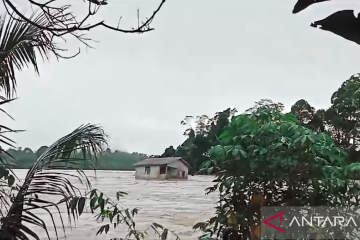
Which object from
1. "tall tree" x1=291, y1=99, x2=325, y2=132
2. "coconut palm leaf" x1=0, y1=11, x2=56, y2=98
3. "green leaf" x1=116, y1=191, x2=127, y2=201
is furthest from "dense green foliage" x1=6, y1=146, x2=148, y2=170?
"tall tree" x1=291, y1=99, x2=325, y2=132

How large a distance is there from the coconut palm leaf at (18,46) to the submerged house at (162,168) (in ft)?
1.98

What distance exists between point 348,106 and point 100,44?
3.34 feet

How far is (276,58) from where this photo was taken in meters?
1.38

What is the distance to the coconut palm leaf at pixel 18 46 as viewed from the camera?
131 cm

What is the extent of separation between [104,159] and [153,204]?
279mm

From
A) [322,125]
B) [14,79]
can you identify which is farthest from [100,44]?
[322,125]

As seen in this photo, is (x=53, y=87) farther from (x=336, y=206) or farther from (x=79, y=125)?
(x=336, y=206)

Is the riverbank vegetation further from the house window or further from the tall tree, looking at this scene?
the house window

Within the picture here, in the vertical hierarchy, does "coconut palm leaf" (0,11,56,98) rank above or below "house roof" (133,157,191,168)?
above

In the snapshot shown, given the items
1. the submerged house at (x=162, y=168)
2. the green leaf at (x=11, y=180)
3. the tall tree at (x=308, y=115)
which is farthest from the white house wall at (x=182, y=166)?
the green leaf at (x=11, y=180)

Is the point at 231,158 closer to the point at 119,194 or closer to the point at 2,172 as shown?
the point at 119,194

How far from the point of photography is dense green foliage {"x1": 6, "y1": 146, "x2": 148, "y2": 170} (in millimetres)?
1400

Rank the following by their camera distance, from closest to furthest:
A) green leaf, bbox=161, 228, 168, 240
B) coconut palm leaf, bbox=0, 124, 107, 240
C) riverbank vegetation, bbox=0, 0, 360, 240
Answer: coconut palm leaf, bbox=0, 124, 107, 240 < riverbank vegetation, bbox=0, 0, 360, 240 < green leaf, bbox=161, 228, 168, 240

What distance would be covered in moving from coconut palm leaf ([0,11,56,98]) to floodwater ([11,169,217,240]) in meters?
0.45
